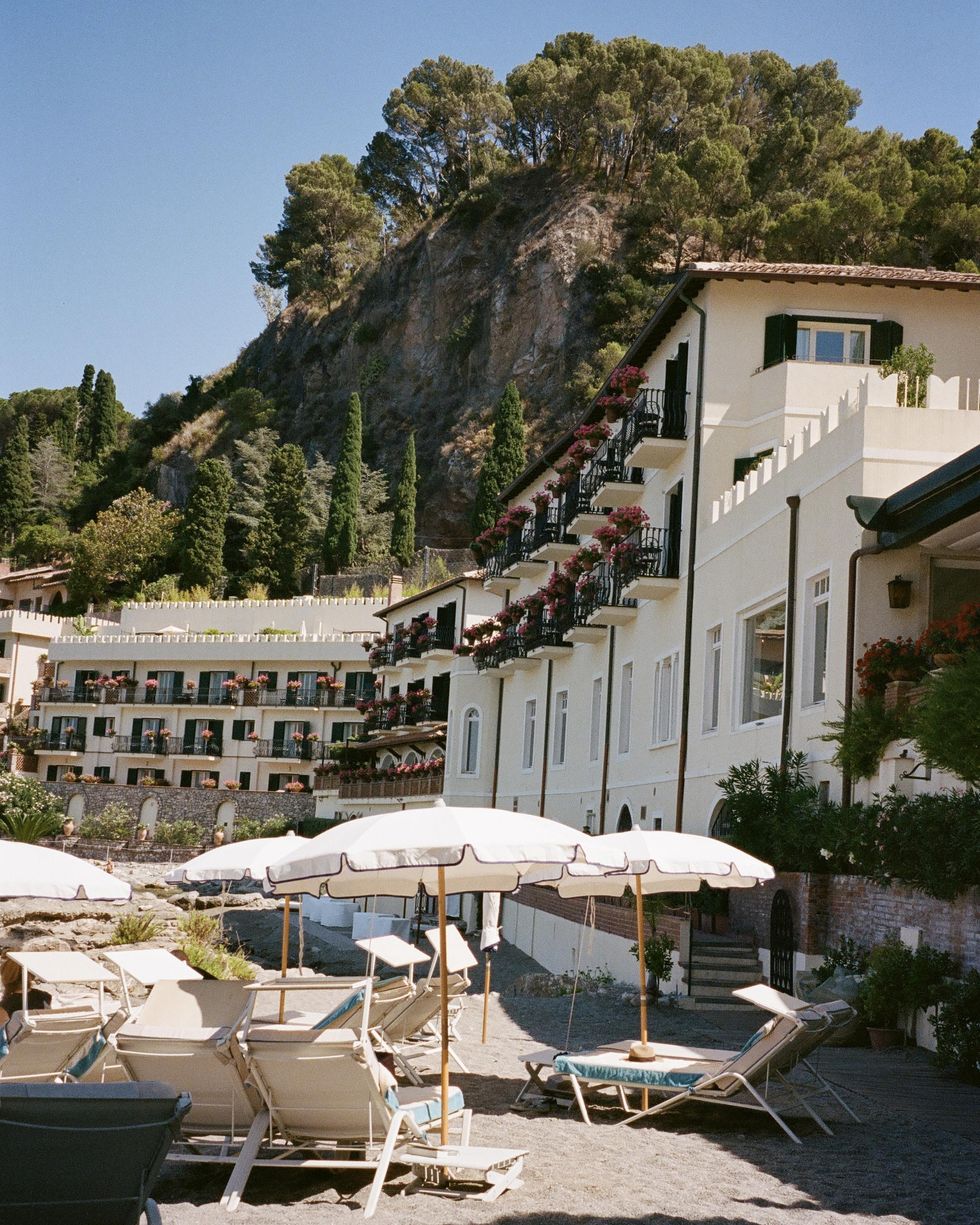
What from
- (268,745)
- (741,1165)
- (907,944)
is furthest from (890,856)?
(268,745)

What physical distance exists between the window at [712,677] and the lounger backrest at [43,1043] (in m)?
14.2

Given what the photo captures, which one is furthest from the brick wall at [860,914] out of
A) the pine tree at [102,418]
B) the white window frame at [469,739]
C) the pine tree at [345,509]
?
the pine tree at [102,418]

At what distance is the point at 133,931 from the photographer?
81.9 feet

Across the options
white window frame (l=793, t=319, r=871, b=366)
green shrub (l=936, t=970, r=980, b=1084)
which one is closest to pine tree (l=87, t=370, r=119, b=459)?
white window frame (l=793, t=319, r=871, b=366)

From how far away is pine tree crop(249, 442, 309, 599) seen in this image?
7731cm

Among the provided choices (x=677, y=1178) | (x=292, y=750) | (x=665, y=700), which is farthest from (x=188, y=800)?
(x=677, y=1178)

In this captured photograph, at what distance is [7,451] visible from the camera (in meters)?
97.7

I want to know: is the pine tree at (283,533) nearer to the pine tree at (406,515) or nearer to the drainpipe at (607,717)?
the pine tree at (406,515)

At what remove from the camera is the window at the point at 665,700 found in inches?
973

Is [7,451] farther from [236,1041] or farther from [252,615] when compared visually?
[236,1041]

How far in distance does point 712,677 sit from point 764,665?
8.10ft

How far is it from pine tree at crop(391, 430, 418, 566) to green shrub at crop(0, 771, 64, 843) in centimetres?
2298

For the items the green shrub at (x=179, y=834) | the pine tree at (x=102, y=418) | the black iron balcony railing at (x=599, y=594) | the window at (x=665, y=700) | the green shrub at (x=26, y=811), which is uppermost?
the pine tree at (x=102, y=418)

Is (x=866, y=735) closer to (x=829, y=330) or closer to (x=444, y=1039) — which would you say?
(x=444, y=1039)
